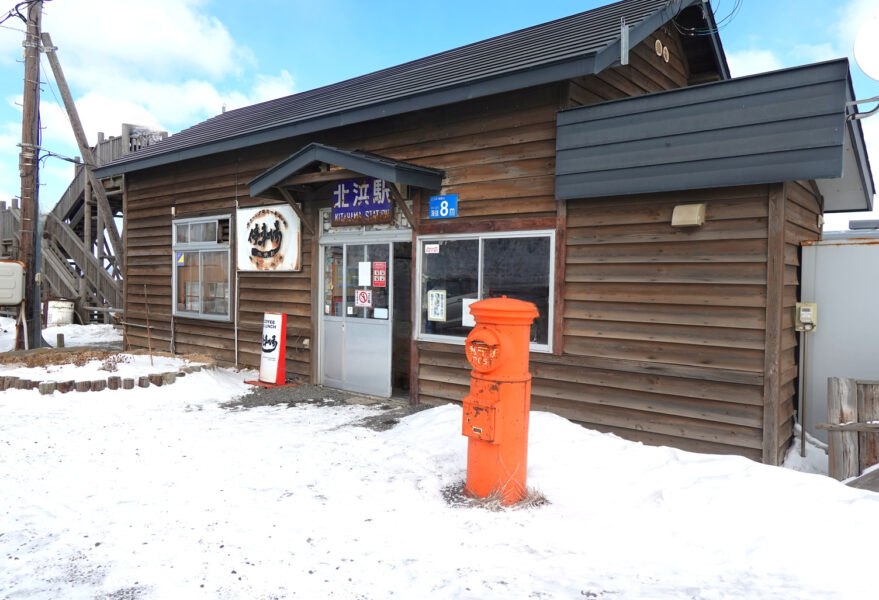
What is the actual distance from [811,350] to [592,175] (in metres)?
2.77

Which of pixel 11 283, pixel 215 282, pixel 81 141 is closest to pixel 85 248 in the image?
pixel 81 141

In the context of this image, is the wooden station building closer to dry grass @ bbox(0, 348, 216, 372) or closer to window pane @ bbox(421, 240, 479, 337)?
window pane @ bbox(421, 240, 479, 337)

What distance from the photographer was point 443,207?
6734mm

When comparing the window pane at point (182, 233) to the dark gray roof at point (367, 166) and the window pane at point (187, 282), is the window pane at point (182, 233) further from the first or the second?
the dark gray roof at point (367, 166)

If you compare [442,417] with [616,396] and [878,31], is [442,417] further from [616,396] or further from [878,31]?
[878,31]

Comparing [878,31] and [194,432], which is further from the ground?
[878,31]

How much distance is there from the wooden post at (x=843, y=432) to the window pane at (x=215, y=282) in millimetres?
8529

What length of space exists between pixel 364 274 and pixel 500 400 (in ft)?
14.0

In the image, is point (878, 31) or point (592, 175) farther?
point (592, 175)

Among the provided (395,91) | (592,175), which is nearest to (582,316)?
(592,175)

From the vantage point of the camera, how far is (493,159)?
6.32m

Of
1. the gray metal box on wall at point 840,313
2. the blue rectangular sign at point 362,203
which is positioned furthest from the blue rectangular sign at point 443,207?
the gray metal box on wall at point 840,313

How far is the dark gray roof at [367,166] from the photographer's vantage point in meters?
6.30

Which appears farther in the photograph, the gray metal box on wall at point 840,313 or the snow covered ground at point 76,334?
the snow covered ground at point 76,334
